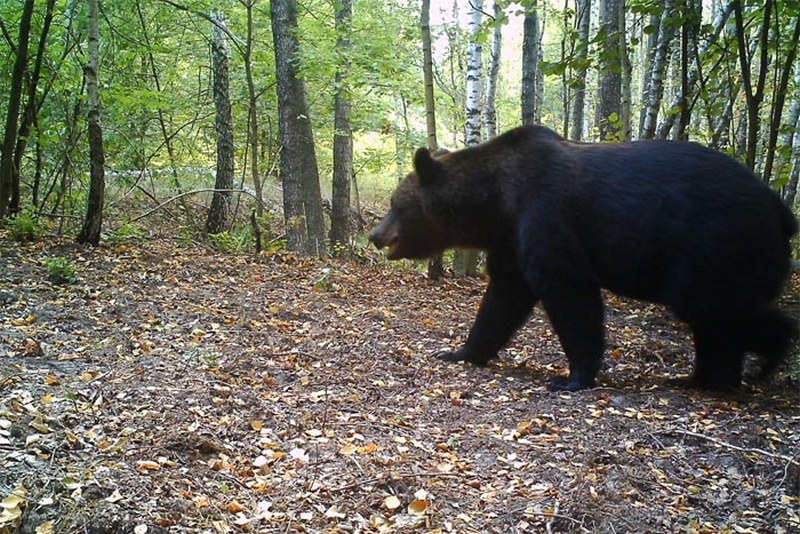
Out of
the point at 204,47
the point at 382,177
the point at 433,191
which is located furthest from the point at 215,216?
the point at 382,177

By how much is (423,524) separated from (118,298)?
5318mm

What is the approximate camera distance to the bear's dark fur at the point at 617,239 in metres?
5.57

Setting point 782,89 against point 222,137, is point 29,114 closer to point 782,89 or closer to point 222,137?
point 222,137

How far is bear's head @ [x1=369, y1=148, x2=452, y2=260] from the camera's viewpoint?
705 cm

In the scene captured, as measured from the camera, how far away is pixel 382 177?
96.7 ft

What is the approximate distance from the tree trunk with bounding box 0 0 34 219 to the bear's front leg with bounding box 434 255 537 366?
7.25 metres

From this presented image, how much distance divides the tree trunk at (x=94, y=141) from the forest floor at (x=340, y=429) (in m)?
2.15

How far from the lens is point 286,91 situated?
13000 mm

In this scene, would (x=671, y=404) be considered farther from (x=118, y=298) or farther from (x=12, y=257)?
(x=12, y=257)

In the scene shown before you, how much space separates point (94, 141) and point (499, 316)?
6146mm

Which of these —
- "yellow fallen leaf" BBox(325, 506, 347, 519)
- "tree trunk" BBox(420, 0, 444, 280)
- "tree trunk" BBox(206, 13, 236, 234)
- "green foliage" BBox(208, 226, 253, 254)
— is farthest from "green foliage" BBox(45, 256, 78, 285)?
"tree trunk" BBox(206, 13, 236, 234)

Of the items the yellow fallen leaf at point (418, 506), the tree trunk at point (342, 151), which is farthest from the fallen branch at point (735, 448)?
the tree trunk at point (342, 151)

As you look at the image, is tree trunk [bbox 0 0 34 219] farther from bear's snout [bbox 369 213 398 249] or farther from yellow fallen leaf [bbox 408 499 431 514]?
yellow fallen leaf [bbox 408 499 431 514]

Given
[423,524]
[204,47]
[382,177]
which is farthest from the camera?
[382,177]
